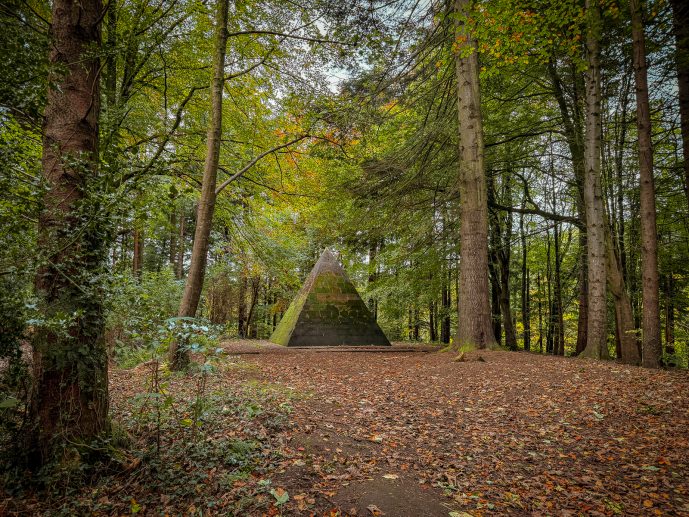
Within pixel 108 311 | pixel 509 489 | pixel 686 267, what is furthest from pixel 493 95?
pixel 108 311

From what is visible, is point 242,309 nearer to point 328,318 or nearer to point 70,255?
point 328,318

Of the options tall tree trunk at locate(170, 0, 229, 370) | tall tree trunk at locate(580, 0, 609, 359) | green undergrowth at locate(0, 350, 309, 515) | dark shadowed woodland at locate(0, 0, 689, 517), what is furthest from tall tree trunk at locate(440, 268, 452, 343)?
green undergrowth at locate(0, 350, 309, 515)

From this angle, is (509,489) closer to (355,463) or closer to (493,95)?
(355,463)

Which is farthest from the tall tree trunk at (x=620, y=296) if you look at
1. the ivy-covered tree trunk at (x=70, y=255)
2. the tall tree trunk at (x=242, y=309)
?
the tall tree trunk at (x=242, y=309)

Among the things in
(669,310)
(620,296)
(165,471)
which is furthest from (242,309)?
(669,310)

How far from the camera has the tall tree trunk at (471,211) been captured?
7.37 meters

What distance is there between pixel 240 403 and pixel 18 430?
2.03m

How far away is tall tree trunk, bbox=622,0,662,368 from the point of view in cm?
616

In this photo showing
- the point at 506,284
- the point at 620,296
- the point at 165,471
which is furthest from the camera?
the point at 506,284

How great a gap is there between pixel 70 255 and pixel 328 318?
9050 mm

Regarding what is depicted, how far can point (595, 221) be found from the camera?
7.18 m

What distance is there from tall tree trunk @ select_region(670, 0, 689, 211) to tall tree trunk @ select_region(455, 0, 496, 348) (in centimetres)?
363

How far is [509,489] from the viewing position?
2730 millimetres

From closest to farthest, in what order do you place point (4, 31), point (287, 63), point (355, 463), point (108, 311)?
point (4, 31) < point (108, 311) < point (355, 463) < point (287, 63)
